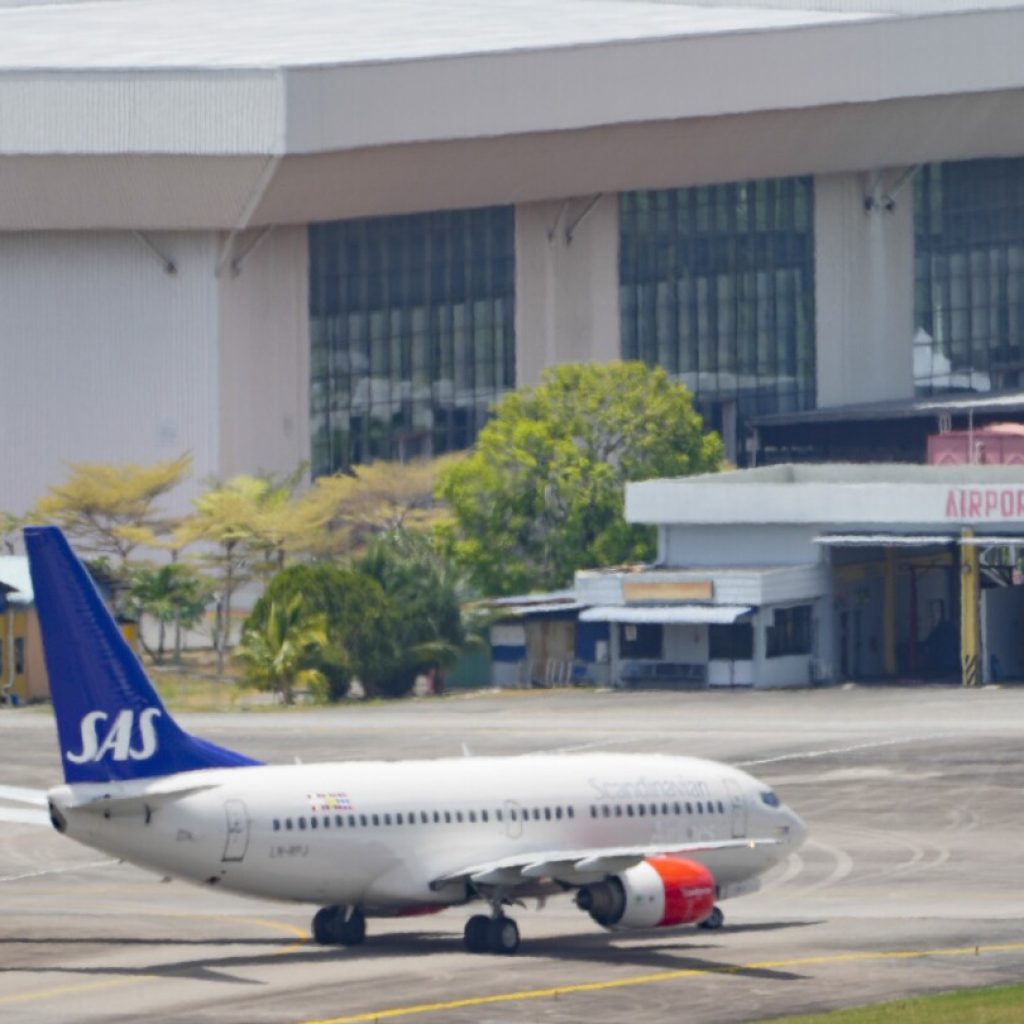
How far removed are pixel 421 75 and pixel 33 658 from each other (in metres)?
35.7

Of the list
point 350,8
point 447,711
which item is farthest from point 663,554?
point 350,8

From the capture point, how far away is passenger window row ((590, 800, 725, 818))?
5169 cm

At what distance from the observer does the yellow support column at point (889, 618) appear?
113 metres

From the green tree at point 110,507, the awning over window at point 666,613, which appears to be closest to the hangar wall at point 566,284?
the green tree at point 110,507

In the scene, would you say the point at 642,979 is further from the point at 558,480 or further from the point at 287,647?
the point at 558,480

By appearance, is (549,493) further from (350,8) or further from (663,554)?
(350,8)

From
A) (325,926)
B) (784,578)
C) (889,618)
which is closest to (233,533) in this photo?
(889,618)

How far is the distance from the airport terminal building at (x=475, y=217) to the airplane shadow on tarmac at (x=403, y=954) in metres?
79.3

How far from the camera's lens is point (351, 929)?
166 ft

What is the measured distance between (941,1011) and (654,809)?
9.37 meters

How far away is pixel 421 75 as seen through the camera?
13238 centimetres

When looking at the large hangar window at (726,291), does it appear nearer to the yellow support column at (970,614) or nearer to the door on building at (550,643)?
the door on building at (550,643)

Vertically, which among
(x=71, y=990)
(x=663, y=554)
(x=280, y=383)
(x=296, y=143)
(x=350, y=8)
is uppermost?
(x=350, y=8)

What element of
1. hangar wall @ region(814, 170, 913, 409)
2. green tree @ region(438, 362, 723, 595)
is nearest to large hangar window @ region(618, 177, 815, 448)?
hangar wall @ region(814, 170, 913, 409)
